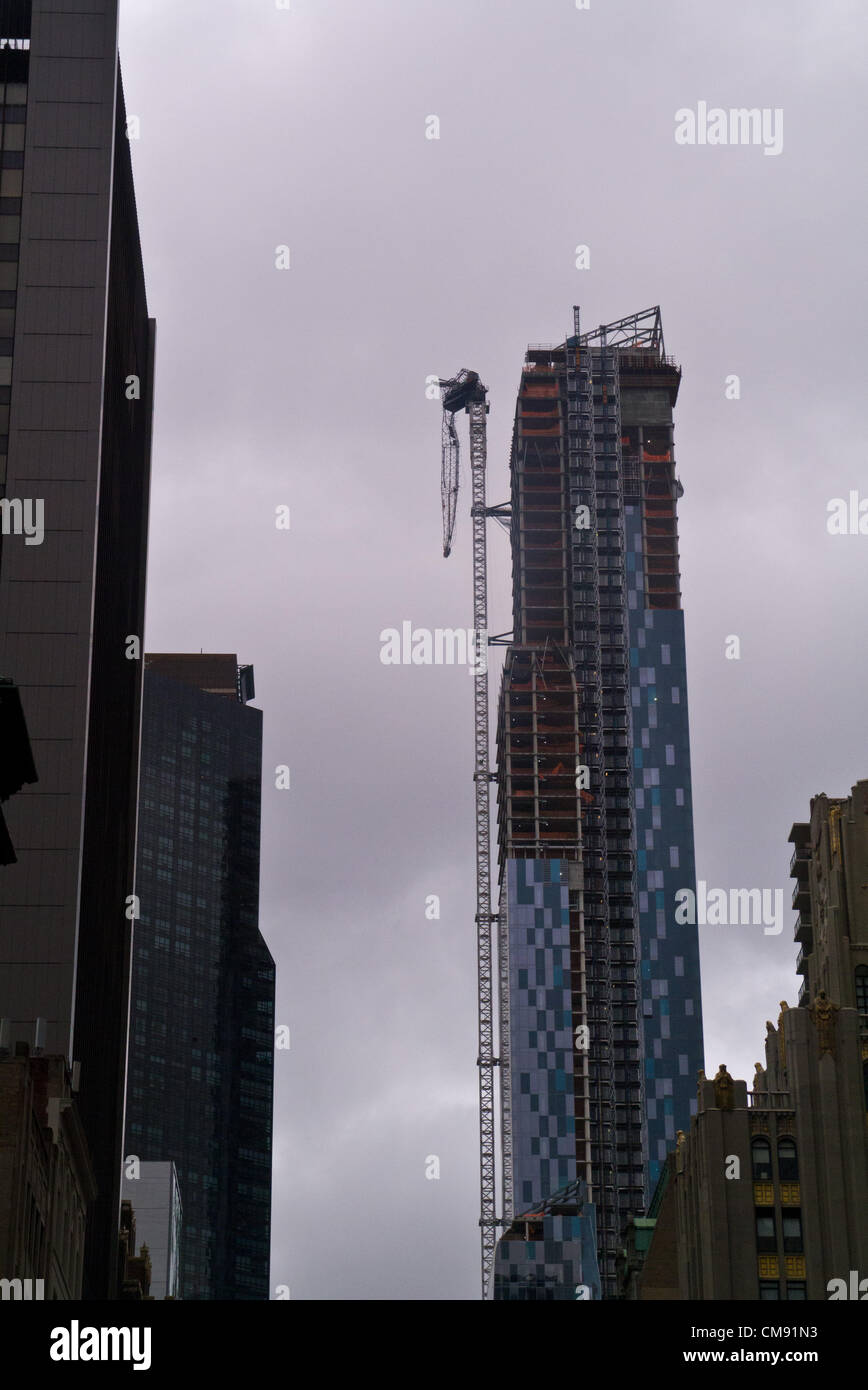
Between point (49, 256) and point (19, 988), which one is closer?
point (19, 988)

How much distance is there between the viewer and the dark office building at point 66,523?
3679 inches

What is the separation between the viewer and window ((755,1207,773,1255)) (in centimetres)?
12338

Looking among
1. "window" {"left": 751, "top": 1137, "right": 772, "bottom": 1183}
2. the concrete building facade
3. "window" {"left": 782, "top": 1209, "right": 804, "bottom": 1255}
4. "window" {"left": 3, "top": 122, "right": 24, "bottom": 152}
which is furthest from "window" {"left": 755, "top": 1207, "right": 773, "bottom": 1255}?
"window" {"left": 3, "top": 122, "right": 24, "bottom": 152}

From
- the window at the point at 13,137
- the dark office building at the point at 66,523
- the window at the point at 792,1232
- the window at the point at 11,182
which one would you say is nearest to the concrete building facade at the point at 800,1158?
the window at the point at 792,1232

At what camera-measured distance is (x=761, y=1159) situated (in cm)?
12631

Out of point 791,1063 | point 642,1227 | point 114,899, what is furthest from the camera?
point 642,1227

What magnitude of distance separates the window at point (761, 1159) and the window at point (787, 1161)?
0.64 meters

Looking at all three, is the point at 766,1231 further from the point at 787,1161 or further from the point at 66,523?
the point at 66,523

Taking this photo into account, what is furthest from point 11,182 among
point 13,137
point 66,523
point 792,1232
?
point 792,1232

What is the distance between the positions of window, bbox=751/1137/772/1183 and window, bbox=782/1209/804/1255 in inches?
98.8
